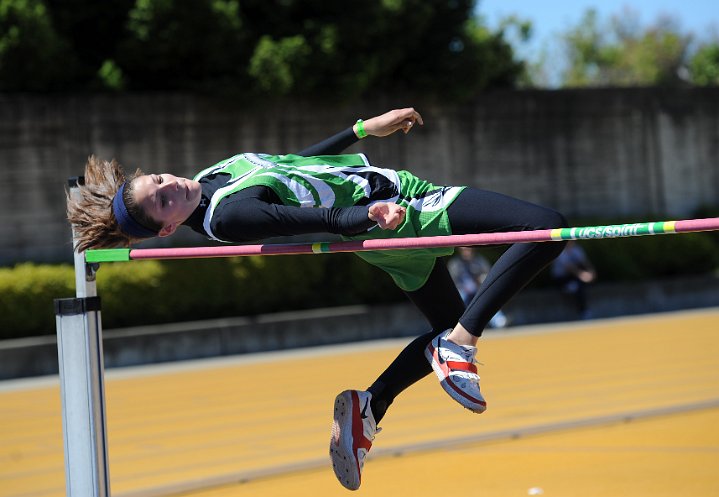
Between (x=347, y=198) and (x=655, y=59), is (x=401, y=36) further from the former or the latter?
(x=655, y=59)

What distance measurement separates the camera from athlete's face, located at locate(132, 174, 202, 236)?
385 centimetres

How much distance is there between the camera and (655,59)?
148 ft

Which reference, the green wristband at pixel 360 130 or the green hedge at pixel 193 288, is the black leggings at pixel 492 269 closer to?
the green wristband at pixel 360 130

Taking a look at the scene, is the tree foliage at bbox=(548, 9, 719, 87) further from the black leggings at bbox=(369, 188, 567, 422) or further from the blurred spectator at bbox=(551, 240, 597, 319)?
the black leggings at bbox=(369, 188, 567, 422)

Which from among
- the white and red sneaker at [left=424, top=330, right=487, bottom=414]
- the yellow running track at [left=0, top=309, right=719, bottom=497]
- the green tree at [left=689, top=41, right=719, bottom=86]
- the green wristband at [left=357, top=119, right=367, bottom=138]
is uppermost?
the green tree at [left=689, top=41, right=719, bottom=86]

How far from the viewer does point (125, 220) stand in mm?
3908

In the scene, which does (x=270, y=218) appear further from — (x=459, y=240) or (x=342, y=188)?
(x=459, y=240)

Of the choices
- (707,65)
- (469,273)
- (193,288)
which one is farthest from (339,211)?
(707,65)

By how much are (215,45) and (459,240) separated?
1096 centimetres

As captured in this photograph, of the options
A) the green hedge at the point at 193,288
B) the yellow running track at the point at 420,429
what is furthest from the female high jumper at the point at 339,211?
the green hedge at the point at 193,288

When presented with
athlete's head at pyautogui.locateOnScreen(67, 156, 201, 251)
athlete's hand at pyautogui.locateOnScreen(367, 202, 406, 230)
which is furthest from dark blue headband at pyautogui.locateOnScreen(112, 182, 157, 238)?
athlete's hand at pyautogui.locateOnScreen(367, 202, 406, 230)

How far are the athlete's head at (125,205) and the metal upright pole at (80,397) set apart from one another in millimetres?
233

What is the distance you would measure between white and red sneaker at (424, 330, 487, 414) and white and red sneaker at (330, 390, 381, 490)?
15.5 inches

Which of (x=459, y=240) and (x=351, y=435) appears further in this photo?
(x=351, y=435)
